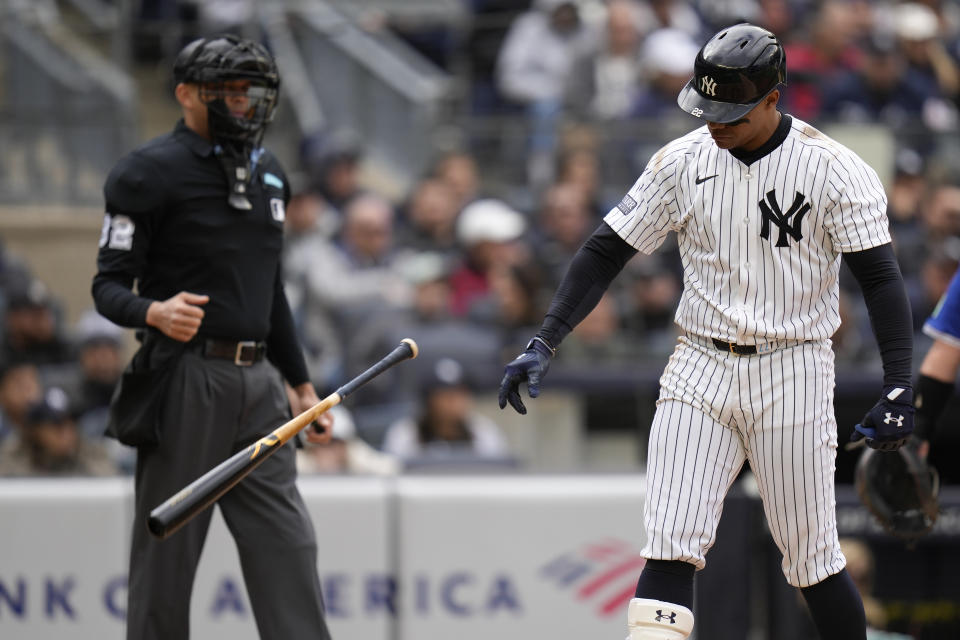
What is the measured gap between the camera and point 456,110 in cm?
1116

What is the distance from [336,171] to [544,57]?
206 cm

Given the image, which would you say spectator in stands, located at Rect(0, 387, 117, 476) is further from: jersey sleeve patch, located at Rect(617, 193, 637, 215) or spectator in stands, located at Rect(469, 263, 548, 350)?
jersey sleeve patch, located at Rect(617, 193, 637, 215)

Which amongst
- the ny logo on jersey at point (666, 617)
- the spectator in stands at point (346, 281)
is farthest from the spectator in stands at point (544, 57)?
the ny logo on jersey at point (666, 617)

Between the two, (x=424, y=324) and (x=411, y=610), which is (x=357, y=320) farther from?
(x=411, y=610)

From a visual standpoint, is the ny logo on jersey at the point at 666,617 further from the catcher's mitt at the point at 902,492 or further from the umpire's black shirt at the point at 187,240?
the umpire's black shirt at the point at 187,240

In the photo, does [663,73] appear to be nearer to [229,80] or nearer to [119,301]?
[229,80]

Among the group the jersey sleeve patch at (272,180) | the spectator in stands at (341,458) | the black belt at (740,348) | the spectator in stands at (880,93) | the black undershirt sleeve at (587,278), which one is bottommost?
the spectator in stands at (341,458)

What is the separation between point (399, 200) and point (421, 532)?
4.92m

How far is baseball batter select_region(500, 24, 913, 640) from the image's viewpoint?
396 cm

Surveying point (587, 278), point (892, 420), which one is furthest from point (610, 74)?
point (892, 420)

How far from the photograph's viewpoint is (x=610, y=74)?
1066cm

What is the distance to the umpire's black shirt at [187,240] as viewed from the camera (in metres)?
4.36

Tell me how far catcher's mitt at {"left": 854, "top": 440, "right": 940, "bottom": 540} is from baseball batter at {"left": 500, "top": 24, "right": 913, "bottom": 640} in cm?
83

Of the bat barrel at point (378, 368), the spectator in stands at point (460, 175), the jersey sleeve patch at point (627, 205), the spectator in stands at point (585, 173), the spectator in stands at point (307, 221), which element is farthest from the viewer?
the spectator in stands at point (460, 175)
